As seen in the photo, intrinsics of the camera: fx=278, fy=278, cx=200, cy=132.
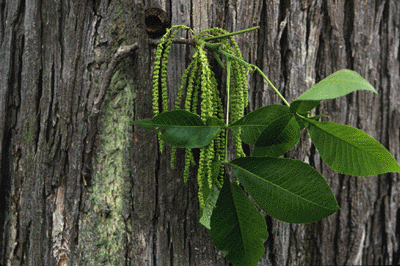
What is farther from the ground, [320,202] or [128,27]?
[128,27]

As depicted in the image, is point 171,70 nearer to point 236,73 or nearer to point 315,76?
point 236,73

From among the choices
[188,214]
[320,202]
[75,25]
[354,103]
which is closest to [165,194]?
[188,214]

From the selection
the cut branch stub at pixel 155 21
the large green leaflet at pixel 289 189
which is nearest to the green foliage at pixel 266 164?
the large green leaflet at pixel 289 189

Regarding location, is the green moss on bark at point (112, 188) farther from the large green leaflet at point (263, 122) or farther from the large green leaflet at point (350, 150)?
the large green leaflet at point (350, 150)

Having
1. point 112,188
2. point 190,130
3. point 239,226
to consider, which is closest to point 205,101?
point 190,130

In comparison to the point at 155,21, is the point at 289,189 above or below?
below

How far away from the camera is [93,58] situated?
876mm

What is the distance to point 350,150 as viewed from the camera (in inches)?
23.9

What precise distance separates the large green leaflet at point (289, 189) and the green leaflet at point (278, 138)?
0.15 ft

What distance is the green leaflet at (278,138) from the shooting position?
1.98 ft

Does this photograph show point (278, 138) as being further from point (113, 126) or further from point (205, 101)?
point (113, 126)

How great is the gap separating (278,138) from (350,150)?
0.16 metres

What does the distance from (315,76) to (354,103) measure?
23 centimetres

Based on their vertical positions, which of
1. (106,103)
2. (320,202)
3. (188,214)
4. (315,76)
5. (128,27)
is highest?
(128,27)
